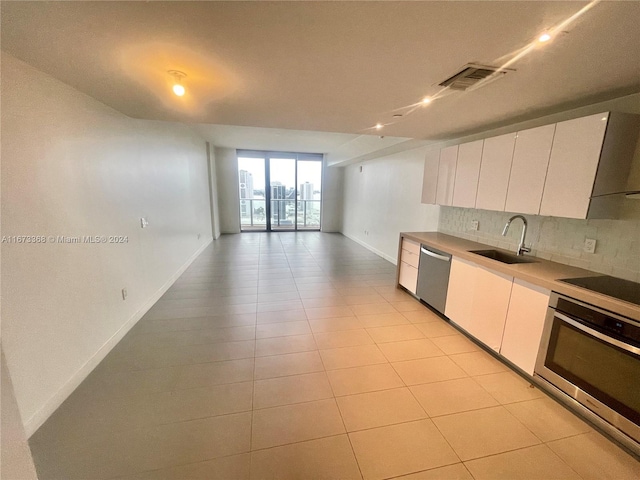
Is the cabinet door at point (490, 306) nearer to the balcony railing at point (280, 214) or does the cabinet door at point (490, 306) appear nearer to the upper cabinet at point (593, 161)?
the upper cabinet at point (593, 161)

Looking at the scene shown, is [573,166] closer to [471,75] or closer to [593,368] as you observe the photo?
[471,75]

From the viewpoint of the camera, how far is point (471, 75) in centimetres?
167

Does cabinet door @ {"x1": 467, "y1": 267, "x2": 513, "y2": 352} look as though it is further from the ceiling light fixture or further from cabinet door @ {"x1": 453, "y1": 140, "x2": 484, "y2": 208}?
the ceiling light fixture

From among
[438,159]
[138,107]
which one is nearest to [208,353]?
[138,107]

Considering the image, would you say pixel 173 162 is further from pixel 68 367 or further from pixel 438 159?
pixel 438 159

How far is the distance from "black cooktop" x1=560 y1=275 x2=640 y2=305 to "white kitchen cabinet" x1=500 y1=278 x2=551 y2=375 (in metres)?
0.22

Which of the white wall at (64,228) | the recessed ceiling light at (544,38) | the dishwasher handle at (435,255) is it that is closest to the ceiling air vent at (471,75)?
the recessed ceiling light at (544,38)

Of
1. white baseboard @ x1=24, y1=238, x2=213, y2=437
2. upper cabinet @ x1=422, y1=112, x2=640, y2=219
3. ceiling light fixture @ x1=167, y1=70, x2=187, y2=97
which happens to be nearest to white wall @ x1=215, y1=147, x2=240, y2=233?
white baseboard @ x1=24, y1=238, x2=213, y2=437

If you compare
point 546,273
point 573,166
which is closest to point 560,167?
point 573,166

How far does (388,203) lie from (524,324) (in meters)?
3.78

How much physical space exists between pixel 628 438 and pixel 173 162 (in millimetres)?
5494

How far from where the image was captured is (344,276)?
14.6ft

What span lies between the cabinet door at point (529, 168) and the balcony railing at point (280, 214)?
689cm

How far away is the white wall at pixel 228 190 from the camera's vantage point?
7.78m
